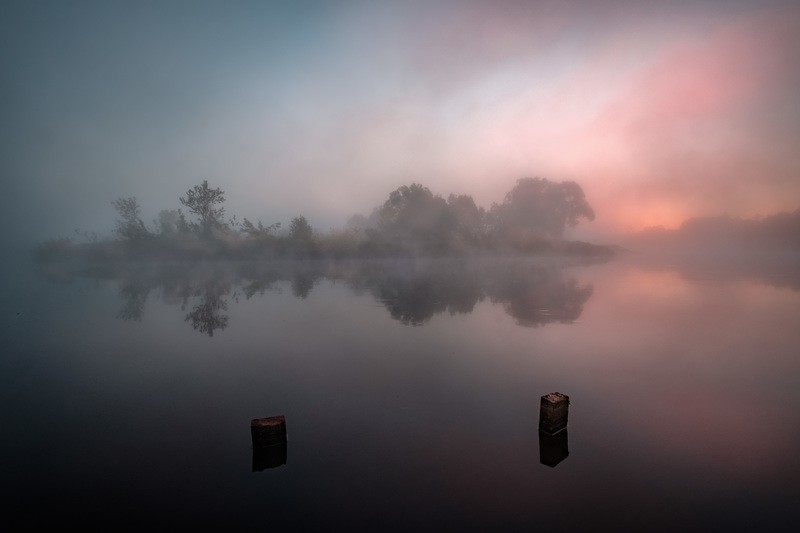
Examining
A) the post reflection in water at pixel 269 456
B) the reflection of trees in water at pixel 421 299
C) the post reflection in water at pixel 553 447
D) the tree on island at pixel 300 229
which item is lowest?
the post reflection in water at pixel 553 447

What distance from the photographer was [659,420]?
345 inches

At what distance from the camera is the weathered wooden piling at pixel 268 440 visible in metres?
7.01

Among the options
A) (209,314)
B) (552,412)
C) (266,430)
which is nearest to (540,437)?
(552,412)

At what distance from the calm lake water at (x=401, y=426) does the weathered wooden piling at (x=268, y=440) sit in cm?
7

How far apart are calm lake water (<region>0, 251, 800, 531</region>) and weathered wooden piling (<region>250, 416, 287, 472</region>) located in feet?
0.23

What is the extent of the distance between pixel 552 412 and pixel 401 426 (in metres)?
3.70

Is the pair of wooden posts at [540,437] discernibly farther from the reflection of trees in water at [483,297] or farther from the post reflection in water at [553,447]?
the reflection of trees in water at [483,297]

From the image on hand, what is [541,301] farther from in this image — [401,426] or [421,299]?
[401,426]

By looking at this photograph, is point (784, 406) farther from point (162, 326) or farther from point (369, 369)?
point (162, 326)

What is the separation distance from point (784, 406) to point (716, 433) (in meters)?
3.72

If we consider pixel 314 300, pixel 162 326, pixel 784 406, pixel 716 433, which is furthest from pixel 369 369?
pixel 314 300

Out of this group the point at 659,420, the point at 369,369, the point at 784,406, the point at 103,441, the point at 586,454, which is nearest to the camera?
the point at 586,454

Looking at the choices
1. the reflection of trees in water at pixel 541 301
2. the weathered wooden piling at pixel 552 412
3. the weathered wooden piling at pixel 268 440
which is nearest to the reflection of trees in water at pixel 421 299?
the reflection of trees in water at pixel 541 301

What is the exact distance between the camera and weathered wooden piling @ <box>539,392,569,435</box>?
7754mm
